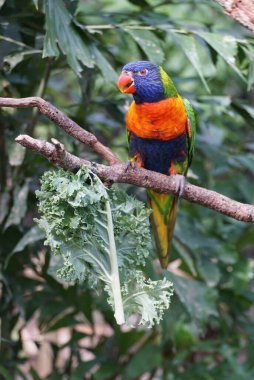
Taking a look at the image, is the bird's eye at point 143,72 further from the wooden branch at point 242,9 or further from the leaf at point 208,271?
the leaf at point 208,271

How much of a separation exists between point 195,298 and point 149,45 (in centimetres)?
108

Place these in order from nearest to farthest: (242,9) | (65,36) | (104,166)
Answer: (104,166) → (242,9) → (65,36)

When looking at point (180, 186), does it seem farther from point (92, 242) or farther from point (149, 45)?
point (149, 45)

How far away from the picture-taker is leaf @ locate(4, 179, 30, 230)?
238cm

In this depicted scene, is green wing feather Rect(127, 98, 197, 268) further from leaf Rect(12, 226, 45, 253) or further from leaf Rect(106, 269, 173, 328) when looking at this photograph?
leaf Rect(106, 269, 173, 328)

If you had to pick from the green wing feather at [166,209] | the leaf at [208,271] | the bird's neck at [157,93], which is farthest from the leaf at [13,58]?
the leaf at [208,271]

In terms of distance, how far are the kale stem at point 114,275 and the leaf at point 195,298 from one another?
3.22ft

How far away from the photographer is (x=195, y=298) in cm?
265

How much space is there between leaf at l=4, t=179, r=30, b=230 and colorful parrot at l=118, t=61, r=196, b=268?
18.7 inches

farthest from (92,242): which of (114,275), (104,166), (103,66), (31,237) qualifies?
(103,66)

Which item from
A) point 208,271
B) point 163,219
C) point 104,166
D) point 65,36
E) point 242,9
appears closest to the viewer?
point 104,166

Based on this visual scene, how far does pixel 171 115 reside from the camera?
2.47 m

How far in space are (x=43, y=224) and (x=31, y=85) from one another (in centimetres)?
123

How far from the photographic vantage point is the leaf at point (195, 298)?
8.53ft
